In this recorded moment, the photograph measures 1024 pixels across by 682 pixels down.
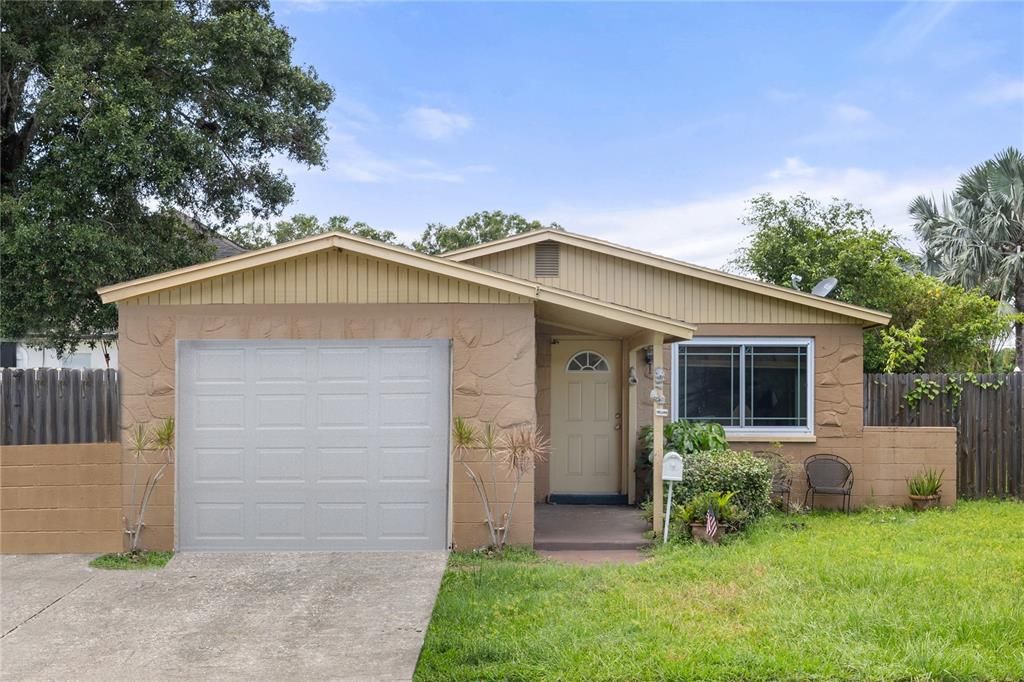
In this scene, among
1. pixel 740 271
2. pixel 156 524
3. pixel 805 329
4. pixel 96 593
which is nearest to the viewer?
pixel 96 593

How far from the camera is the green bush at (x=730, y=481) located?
9344 mm

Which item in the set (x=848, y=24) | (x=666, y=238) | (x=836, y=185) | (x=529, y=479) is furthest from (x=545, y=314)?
(x=666, y=238)

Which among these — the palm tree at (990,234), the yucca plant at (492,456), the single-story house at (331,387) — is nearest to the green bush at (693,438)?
the single-story house at (331,387)

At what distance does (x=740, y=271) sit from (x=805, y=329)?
11.4 metres

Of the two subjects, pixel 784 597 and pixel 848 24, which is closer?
pixel 784 597

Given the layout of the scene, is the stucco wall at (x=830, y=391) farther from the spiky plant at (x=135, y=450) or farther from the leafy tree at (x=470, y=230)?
the leafy tree at (x=470, y=230)

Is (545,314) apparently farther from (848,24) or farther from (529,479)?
(848,24)

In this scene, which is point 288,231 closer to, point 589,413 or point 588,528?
point 589,413

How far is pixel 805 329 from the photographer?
1122 centimetres

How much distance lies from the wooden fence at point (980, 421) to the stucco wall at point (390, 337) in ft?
19.4

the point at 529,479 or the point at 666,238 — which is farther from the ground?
the point at 666,238

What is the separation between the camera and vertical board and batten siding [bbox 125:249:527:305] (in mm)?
8414

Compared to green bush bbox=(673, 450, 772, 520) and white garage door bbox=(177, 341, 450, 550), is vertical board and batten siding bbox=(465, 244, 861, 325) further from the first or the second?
white garage door bbox=(177, 341, 450, 550)

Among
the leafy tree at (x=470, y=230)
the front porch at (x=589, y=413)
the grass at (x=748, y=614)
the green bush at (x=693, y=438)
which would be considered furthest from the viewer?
the leafy tree at (x=470, y=230)
